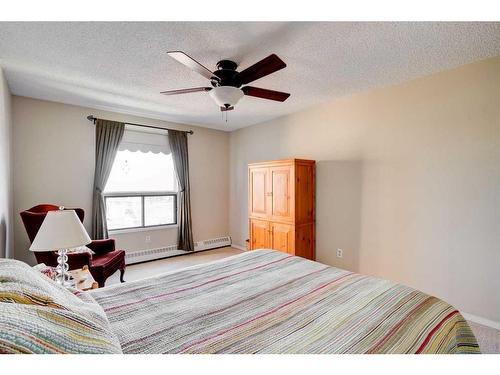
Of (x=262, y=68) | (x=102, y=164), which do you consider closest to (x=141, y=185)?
(x=102, y=164)

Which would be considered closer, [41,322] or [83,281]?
[41,322]

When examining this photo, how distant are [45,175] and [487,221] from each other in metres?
5.25

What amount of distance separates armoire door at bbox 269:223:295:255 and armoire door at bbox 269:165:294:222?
0.39ft

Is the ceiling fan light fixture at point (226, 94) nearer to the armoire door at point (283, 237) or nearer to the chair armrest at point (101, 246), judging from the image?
the armoire door at point (283, 237)

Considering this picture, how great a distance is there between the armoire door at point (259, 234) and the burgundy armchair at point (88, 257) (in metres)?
1.96

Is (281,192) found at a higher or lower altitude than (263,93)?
lower

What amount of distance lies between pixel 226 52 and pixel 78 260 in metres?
2.55

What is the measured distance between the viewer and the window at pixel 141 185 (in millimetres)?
4035

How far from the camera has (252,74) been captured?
6.46ft

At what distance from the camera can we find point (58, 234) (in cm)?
157

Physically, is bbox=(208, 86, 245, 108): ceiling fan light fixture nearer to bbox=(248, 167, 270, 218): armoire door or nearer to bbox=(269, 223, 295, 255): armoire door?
bbox=(248, 167, 270, 218): armoire door

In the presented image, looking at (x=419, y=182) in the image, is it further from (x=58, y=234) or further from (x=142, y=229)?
(x=142, y=229)

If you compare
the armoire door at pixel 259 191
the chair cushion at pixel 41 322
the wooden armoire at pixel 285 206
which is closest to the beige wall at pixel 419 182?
the wooden armoire at pixel 285 206

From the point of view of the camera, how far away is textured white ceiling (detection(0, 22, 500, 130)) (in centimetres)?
186
